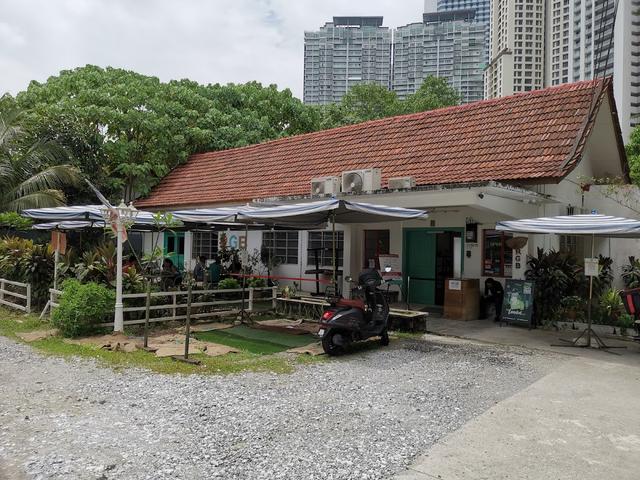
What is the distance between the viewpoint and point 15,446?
12.7ft

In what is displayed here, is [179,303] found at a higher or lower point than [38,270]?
lower

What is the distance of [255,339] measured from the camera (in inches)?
332

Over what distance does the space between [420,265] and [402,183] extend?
8.28 ft

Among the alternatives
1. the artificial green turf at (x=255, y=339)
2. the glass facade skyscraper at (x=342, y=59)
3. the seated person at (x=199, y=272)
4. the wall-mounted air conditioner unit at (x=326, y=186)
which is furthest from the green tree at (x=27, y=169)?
the glass facade skyscraper at (x=342, y=59)

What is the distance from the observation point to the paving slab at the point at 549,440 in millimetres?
3584

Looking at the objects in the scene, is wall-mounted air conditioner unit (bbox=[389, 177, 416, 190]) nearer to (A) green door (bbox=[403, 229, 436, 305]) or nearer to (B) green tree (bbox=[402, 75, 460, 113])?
(A) green door (bbox=[403, 229, 436, 305])

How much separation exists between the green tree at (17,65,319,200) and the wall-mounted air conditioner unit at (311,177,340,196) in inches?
365

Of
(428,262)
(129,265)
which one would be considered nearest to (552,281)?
(428,262)

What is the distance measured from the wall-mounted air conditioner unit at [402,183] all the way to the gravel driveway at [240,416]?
167 inches

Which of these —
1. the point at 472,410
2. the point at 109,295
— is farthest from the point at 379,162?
the point at 472,410

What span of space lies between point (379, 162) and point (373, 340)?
600 cm

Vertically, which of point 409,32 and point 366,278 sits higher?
point 409,32

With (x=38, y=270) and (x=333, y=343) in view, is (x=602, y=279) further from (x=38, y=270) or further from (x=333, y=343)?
(x=38, y=270)

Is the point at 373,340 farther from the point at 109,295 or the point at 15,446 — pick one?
the point at 15,446
